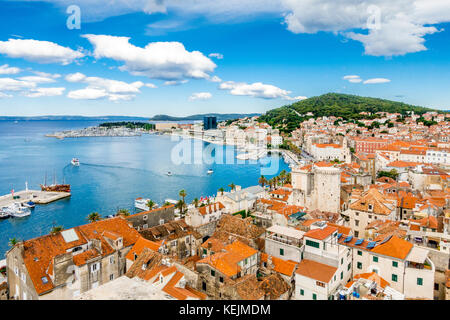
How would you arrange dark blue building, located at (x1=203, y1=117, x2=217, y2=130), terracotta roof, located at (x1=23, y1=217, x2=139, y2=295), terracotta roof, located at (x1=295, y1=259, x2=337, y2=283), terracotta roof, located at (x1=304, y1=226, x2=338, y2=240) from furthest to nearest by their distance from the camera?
dark blue building, located at (x1=203, y1=117, x2=217, y2=130)
terracotta roof, located at (x1=304, y1=226, x2=338, y2=240)
terracotta roof, located at (x1=295, y1=259, x2=337, y2=283)
terracotta roof, located at (x1=23, y1=217, x2=139, y2=295)

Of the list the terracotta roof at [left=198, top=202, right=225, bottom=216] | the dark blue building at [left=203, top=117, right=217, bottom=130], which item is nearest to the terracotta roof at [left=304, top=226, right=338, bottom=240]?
the terracotta roof at [left=198, top=202, right=225, bottom=216]

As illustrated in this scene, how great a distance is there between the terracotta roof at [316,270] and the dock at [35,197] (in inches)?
1023

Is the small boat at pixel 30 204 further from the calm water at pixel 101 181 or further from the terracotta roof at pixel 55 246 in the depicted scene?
the terracotta roof at pixel 55 246

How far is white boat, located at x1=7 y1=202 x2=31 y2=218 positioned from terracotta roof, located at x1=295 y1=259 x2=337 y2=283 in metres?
23.0

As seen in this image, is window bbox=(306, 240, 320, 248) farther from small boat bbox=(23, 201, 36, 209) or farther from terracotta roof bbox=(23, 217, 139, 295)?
small boat bbox=(23, 201, 36, 209)

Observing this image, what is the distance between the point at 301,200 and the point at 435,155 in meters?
25.7

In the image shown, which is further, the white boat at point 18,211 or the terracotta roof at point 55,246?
the white boat at point 18,211

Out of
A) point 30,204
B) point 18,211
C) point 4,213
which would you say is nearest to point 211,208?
point 18,211

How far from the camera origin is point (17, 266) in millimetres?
9680

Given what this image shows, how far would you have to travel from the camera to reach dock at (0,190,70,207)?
2717 centimetres

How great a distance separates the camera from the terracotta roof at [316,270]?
9.44 meters

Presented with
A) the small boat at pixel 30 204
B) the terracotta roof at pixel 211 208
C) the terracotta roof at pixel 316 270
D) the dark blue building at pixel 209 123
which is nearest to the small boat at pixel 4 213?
the small boat at pixel 30 204

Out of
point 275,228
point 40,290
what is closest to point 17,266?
point 40,290
